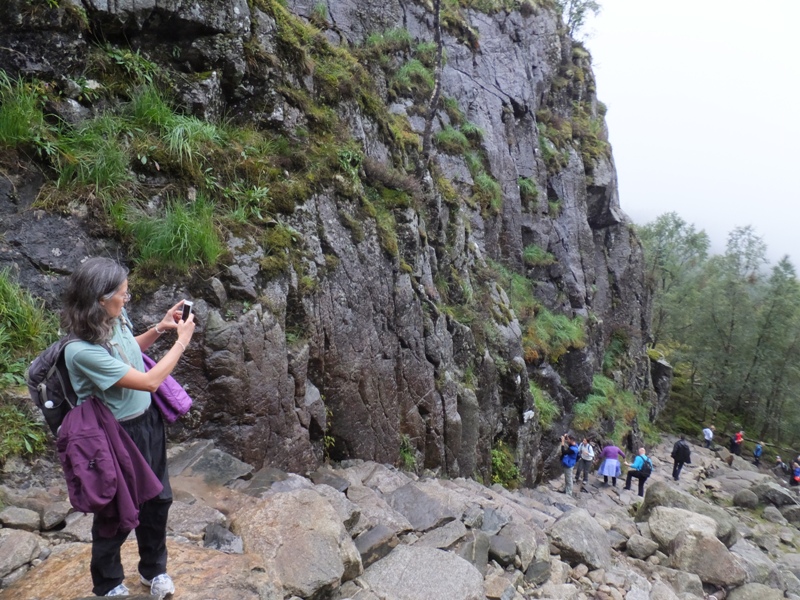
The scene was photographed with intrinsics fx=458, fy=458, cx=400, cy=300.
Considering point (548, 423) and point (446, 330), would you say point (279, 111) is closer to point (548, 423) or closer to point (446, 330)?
point (446, 330)

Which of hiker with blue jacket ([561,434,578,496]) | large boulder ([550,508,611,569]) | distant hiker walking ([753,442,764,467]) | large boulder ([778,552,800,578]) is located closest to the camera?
large boulder ([550,508,611,569])

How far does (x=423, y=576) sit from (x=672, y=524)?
6354 millimetres

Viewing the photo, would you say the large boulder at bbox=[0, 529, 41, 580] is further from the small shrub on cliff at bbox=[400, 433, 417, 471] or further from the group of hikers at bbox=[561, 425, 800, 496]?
the group of hikers at bbox=[561, 425, 800, 496]

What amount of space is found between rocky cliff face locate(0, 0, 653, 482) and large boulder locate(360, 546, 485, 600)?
2139 millimetres

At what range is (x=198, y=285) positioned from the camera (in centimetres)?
581

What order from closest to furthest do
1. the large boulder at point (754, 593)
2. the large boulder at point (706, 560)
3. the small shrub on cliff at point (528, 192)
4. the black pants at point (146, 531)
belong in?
the black pants at point (146, 531) < the large boulder at point (754, 593) < the large boulder at point (706, 560) < the small shrub on cliff at point (528, 192)

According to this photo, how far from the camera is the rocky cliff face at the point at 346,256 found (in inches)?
221

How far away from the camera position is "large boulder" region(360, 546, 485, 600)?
14.7 ft

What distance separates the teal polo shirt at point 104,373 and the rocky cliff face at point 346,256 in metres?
2.85

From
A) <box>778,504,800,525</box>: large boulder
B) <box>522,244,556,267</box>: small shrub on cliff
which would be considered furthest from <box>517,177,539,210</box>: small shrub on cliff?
<box>778,504,800,525</box>: large boulder

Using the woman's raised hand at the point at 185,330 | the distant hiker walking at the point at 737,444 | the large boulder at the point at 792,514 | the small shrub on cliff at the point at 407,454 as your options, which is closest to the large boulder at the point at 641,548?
the small shrub on cliff at the point at 407,454

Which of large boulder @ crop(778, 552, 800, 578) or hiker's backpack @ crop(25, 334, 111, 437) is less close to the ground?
hiker's backpack @ crop(25, 334, 111, 437)

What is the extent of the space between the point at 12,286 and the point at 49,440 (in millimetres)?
1679

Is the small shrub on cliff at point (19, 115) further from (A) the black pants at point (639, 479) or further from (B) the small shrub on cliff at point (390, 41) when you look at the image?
(A) the black pants at point (639, 479)
